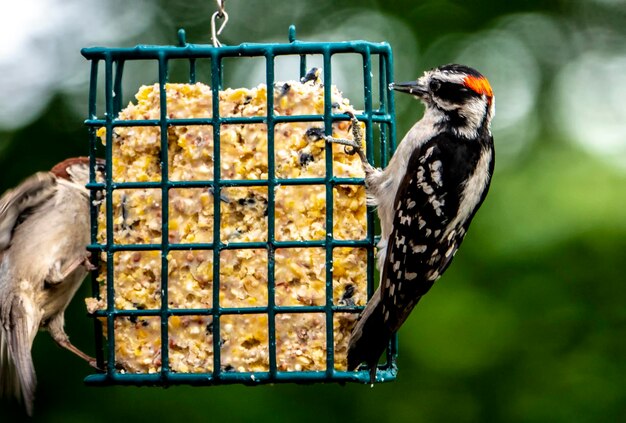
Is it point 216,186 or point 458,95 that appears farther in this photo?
point 458,95

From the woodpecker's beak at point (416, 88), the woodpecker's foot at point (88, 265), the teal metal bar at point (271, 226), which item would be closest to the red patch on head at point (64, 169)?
the woodpecker's foot at point (88, 265)

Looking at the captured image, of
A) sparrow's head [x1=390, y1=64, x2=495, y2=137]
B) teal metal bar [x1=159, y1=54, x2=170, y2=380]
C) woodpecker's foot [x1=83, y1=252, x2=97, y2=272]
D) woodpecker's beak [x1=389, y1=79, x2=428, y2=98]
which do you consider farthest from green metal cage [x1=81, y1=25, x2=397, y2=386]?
sparrow's head [x1=390, y1=64, x2=495, y2=137]

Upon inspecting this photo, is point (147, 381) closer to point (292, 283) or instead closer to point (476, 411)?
point (292, 283)

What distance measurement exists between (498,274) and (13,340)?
8.09 ft

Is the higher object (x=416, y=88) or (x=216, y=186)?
(x=416, y=88)

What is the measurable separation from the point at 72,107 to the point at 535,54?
10.1ft

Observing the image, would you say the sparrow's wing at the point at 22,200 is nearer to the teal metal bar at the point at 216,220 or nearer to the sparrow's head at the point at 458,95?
the teal metal bar at the point at 216,220

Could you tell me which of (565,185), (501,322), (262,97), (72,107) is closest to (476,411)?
(501,322)

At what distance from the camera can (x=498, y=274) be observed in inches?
226

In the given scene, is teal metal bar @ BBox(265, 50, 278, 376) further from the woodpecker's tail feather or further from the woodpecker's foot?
the woodpecker's foot

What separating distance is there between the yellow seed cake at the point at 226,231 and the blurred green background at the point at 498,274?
155 cm

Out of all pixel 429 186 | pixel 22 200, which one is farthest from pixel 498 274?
pixel 22 200

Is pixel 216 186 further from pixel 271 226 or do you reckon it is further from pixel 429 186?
pixel 429 186

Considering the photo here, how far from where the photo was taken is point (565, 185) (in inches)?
218
